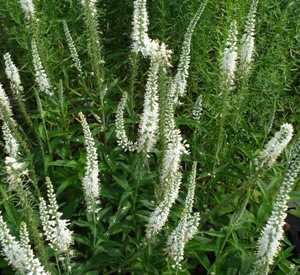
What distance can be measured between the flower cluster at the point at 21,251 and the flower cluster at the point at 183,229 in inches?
31.9

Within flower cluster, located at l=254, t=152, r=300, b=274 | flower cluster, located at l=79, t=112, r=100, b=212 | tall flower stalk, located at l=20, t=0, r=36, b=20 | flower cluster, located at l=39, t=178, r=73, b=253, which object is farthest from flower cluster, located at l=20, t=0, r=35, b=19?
flower cluster, located at l=254, t=152, r=300, b=274

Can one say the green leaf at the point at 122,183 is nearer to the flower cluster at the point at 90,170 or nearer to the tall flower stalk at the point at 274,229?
the flower cluster at the point at 90,170

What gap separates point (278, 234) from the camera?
3.15 metres

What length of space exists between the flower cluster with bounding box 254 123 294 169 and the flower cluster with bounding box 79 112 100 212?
3.88 ft

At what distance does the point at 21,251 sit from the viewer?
115 inches

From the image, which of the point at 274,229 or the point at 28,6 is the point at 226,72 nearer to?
the point at 274,229

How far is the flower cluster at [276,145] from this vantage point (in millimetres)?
3426

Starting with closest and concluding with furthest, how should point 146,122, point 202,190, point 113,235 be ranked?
point 146,122 → point 113,235 → point 202,190

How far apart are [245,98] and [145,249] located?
189 cm

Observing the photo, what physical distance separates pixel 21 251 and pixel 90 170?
70 centimetres

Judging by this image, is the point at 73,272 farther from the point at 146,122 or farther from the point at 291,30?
the point at 291,30

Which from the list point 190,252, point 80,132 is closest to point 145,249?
point 190,252

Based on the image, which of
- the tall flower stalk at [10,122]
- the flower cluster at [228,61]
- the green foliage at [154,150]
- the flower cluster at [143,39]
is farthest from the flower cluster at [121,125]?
the flower cluster at [228,61]

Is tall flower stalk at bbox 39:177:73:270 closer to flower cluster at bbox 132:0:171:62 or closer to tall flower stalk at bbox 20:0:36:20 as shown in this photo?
flower cluster at bbox 132:0:171:62
